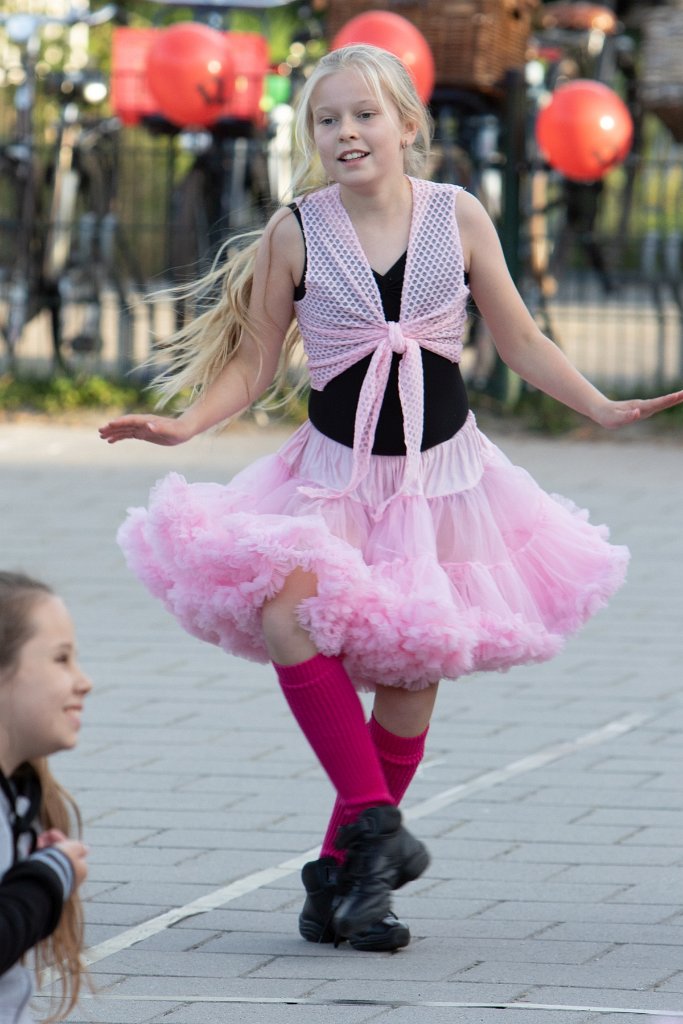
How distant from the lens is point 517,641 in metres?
3.52

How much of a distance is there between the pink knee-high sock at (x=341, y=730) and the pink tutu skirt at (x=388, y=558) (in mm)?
64

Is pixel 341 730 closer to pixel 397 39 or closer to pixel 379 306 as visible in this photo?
pixel 379 306

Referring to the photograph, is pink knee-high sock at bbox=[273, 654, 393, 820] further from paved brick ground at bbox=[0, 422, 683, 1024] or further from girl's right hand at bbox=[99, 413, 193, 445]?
girl's right hand at bbox=[99, 413, 193, 445]

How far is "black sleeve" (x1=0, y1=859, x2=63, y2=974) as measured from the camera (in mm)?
2254

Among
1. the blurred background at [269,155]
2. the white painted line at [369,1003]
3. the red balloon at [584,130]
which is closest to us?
the white painted line at [369,1003]

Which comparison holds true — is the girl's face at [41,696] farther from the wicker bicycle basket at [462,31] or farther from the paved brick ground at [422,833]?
the wicker bicycle basket at [462,31]

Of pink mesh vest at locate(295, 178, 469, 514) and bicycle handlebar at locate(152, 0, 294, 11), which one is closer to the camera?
pink mesh vest at locate(295, 178, 469, 514)

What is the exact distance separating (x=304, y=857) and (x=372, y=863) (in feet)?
2.53

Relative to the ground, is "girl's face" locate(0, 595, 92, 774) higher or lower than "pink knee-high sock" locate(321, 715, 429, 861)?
higher

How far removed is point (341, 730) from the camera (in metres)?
3.47

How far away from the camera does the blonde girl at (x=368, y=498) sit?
344 centimetres

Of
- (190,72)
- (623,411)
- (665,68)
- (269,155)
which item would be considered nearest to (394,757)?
(623,411)

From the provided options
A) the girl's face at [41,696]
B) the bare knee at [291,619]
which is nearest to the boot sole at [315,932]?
the bare knee at [291,619]

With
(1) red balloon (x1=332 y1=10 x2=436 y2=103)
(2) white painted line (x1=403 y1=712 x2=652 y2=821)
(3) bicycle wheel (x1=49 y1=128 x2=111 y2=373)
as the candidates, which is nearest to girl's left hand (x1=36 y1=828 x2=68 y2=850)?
(2) white painted line (x1=403 y1=712 x2=652 y2=821)
